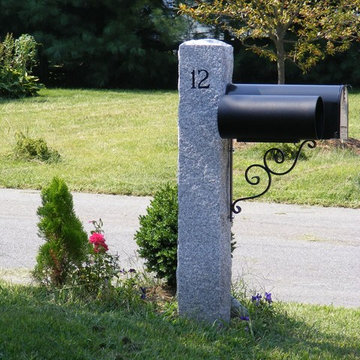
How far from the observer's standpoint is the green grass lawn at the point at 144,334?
14.3 ft

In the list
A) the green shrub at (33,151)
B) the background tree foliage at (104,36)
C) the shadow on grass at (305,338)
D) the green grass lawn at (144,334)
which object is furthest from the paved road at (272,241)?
the background tree foliage at (104,36)

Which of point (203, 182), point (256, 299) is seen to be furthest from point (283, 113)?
point (256, 299)

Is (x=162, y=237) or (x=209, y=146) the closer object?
(x=209, y=146)

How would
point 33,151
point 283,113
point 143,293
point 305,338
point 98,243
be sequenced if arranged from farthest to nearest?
point 33,151 → point 98,243 → point 143,293 → point 305,338 → point 283,113

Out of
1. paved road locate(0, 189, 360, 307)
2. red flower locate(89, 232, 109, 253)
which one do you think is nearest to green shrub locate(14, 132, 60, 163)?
paved road locate(0, 189, 360, 307)

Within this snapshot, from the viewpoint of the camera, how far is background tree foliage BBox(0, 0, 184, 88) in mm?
23531

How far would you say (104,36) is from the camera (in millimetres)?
23703

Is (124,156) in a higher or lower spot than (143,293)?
higher

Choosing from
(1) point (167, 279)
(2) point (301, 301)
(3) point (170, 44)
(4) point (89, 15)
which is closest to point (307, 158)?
(2) point (301, 301)

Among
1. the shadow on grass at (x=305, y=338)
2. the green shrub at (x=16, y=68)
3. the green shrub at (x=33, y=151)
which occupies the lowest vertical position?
the shadow on grass at (x=305, y=338)

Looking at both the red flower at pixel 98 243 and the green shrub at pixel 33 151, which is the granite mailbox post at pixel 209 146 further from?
the green shrub at pixel 33 151

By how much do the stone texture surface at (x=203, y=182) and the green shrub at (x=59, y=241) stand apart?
0.90 metres

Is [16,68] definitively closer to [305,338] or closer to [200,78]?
[200,78]

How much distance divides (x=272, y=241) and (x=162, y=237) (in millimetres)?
3004
